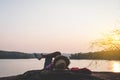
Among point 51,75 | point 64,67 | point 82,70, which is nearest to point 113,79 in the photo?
point 82,70

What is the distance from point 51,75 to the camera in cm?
998

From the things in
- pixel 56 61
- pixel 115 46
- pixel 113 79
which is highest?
pixel 115 46

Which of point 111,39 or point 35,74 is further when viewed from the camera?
point 111,39

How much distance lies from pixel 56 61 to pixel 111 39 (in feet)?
27.9

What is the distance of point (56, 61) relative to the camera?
35.3ft

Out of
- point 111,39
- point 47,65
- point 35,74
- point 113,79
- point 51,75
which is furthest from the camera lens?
point 111,39

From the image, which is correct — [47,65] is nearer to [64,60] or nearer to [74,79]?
[64,60]

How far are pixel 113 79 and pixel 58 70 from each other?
264 cm

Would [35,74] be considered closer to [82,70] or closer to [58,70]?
[58,70]

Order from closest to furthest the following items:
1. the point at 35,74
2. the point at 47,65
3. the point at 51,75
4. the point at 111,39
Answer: the point at 51,75 < the point at 35,74 < the point at 47,65 < the point at 111,39

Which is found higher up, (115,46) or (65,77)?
(115,46)

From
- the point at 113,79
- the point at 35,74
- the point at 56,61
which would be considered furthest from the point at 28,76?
the point at 113,79

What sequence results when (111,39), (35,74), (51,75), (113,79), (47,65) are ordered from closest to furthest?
(51,75) < (35,74) < (113,79) < (47,65) < (111,39)

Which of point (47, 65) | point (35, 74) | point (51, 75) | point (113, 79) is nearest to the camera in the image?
point (51, 75)
